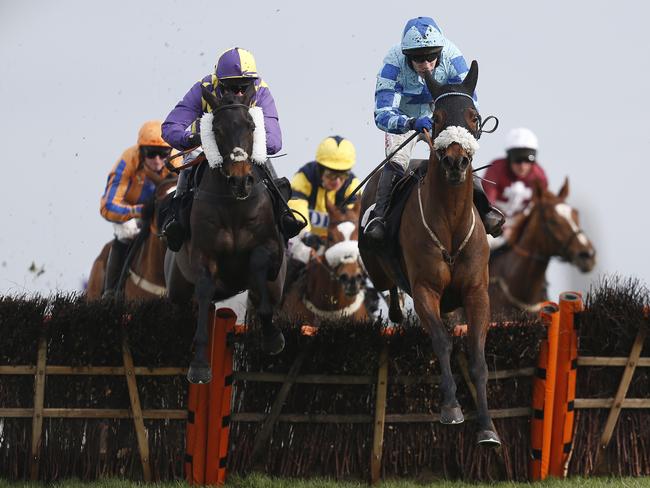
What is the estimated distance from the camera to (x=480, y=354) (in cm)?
828

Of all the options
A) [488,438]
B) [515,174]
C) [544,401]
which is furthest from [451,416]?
[515,174]

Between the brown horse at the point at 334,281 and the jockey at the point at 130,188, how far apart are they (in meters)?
1.67

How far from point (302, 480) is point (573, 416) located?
1881 mm

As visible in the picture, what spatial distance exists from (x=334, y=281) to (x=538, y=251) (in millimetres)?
2837

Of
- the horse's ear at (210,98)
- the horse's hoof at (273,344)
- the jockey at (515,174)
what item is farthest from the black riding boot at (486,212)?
the jockey at (515,174)

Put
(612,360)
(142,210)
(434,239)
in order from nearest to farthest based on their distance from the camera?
(434,239) → (612,360) → (142,210)

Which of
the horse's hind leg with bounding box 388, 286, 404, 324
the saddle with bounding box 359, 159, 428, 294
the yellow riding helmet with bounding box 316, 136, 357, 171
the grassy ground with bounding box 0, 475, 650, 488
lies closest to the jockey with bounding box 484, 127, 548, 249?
the yellow riding helmet with bounding box 316, 136, 357, 171

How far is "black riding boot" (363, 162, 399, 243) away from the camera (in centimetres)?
921

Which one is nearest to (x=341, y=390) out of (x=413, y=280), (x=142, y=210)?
(x=413, y=280)

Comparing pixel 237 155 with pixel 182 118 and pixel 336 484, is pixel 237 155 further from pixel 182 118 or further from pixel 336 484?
pixel 336 484

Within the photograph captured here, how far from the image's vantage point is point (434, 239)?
28.2ft

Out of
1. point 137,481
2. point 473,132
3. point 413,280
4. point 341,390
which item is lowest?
point 137,481

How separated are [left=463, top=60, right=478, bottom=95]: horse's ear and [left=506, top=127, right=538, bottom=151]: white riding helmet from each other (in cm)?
915

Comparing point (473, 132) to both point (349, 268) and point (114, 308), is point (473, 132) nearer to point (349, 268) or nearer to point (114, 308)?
point (114, 308)
